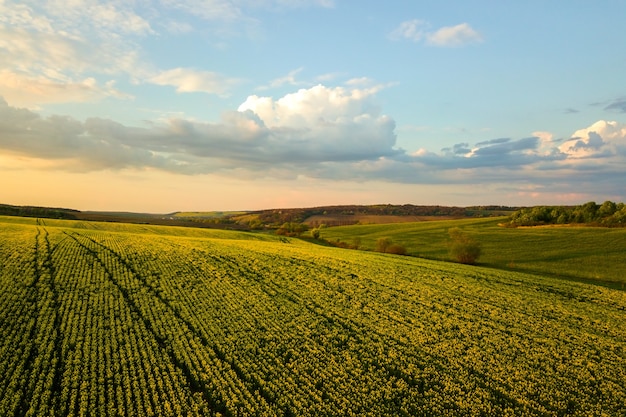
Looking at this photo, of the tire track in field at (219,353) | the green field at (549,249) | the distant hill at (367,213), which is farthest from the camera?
the distant hill at (367,213)

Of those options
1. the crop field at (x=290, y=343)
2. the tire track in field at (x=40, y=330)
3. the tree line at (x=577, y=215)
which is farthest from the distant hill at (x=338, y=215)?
the crop field at (x=290, y=343)

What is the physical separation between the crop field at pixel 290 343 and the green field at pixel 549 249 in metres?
16.5

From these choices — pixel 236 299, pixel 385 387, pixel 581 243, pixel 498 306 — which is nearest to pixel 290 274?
pixel 236 299

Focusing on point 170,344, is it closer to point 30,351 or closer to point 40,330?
point 30,351

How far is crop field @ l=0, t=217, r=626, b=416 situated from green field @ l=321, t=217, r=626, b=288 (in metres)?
16.5

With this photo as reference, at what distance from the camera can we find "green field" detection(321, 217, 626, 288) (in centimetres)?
5172

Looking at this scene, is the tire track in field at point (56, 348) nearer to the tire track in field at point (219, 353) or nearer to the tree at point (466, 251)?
the tire track in field at point (219, 353)

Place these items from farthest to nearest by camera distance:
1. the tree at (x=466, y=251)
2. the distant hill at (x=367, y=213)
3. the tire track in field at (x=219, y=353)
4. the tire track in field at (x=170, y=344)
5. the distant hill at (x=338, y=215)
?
the distant hill at (x=367, y=213) < the distant hill at (x=338, y=215) < the tree at (x=466, y=251) < the tire track in field at (x=219, y=353) < the tire track in field at (x=170, y=344)

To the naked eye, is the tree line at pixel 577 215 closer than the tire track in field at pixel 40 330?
No

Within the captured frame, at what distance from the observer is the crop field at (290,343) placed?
1534cm

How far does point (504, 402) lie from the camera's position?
52.1 feet

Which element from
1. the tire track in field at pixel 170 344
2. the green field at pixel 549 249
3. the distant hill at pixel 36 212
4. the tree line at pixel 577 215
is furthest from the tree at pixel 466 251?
the distant hill at pixel 36 212

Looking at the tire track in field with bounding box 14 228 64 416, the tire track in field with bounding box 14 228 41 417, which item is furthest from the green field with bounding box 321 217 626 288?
the tire track in field with bounding box 14 228 41 417

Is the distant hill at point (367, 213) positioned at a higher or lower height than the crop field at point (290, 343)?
higher
